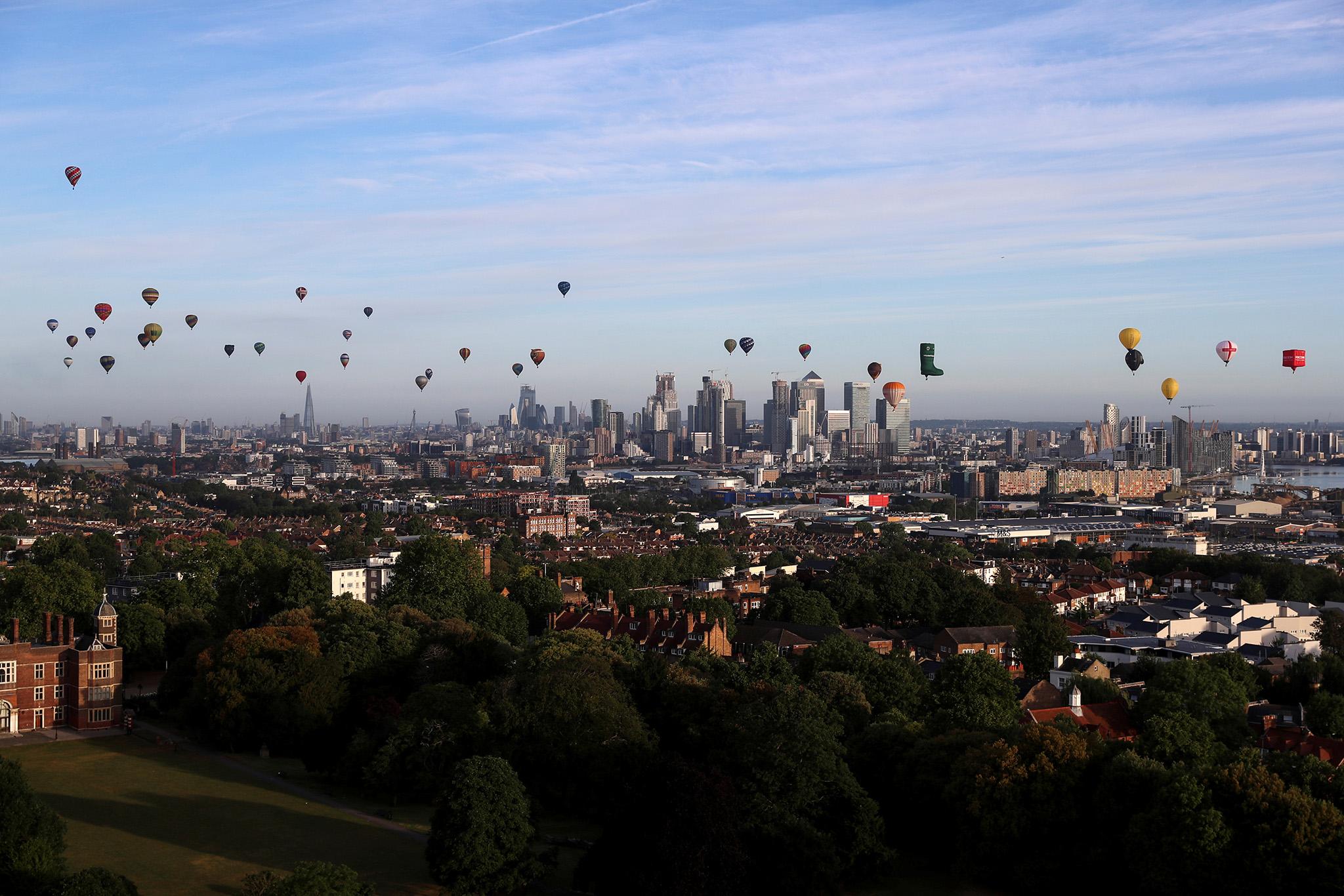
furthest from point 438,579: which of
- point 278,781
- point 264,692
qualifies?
point 278,781

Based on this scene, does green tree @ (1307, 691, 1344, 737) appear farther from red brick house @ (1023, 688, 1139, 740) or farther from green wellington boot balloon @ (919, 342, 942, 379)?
green wellington boot balloon @ (919, 342, 942, 379)

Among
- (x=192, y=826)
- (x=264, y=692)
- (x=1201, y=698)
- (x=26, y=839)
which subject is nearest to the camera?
(x=26, y=839)

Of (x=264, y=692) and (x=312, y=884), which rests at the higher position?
(x=264, y=692)

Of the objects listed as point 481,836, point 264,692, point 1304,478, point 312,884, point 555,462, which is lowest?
point 1304,478

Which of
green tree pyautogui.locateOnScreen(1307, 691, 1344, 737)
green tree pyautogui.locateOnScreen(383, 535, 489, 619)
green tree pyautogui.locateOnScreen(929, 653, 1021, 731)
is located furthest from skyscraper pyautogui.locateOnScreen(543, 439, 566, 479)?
green tree pyautogui.locateOnScreen(1307, 691, 1344, 737)

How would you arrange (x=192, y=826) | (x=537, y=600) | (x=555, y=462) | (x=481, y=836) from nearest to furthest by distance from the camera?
(x=481, y=836)
(x=192, y=826)
(x=537, y=600)
(x=555, y=462)

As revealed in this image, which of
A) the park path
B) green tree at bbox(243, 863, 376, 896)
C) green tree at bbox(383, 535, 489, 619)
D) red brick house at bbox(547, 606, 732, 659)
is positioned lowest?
the park path

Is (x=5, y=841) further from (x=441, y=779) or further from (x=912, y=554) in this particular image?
(x=912, y=554)

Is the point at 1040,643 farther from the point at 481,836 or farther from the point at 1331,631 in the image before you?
the point at 481,836

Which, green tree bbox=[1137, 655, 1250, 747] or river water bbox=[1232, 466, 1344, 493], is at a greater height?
green tree bbox=[1137, 655, 1250, 747]
